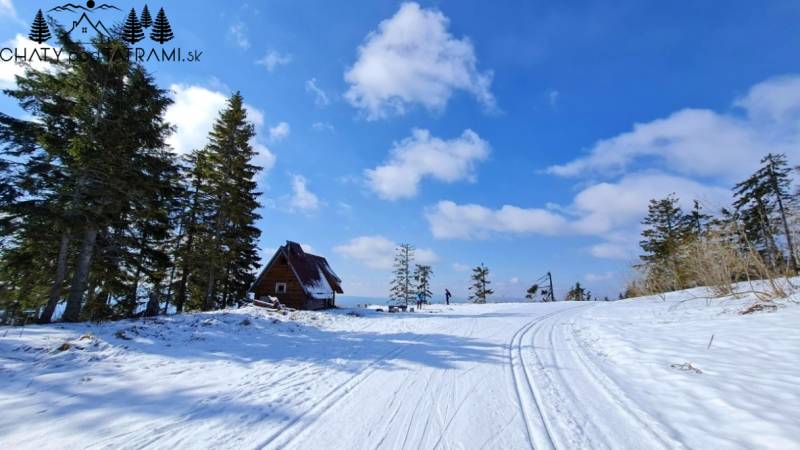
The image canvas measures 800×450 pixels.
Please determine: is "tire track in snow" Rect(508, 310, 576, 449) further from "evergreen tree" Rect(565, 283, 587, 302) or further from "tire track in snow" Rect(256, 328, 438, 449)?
"evergreen tree" Rect(565, 283, 587, 302)

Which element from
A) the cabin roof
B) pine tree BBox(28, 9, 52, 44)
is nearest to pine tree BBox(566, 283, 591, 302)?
the cabin roof

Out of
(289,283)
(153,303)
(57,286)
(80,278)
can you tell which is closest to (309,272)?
(289,283)

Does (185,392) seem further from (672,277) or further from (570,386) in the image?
(672,277)

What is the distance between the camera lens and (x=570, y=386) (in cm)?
533

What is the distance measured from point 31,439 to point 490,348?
27.0 ft

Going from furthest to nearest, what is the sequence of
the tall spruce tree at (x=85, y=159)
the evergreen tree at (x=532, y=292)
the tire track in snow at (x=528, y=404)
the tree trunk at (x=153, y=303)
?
the evergreen tree at (x=532, y=292) < the tree trunk at (x=153, y=303) < the tall spruce tree at (x=85, y=159) < the tire track in snow at (x=528, y=404)

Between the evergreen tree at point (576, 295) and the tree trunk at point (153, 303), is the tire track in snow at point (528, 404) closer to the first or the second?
the tree trunk at point (153, 303)

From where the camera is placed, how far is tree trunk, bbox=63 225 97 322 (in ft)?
35.9

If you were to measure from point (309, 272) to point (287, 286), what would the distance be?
2.53m

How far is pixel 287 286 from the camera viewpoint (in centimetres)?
2483

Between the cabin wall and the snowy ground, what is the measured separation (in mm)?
15259

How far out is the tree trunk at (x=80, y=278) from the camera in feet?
35.9

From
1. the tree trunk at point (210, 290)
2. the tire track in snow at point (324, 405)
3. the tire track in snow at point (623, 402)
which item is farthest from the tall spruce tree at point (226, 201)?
the tire track in snow at point (623, 402)

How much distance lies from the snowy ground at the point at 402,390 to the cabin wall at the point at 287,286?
50.1ft
